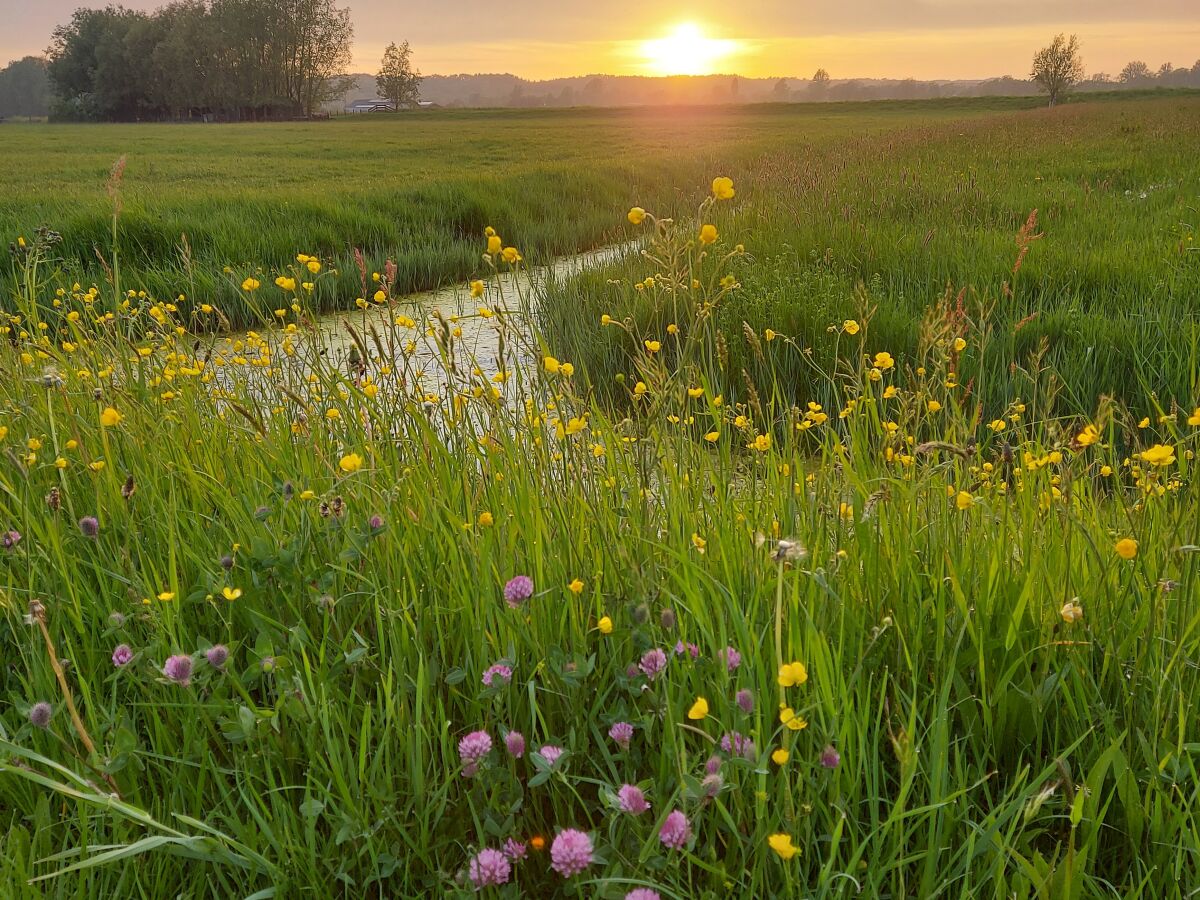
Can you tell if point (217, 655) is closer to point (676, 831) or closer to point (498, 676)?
point (498, 676)

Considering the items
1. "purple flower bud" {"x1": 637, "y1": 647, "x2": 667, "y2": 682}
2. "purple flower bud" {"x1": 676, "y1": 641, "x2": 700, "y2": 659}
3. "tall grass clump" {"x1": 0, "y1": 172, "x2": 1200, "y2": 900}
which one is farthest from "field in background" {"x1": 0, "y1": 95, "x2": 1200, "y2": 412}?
"purple flower bud" {"x1": 637, "y1": 647, "x2": 667, "y2": 682}

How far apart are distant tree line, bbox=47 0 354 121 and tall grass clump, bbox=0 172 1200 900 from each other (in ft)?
281

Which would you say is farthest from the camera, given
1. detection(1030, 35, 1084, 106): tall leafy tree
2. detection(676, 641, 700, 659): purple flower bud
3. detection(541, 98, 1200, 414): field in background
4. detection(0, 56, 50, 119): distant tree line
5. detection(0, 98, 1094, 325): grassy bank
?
detection(0, 56, 50, 119): distant tree line

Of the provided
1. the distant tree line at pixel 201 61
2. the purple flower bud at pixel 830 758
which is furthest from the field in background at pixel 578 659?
the distant tree line at pixel 201 61

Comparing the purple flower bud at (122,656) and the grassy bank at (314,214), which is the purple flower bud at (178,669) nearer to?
the purple flower bud at (122,656)

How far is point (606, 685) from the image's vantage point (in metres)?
1.54

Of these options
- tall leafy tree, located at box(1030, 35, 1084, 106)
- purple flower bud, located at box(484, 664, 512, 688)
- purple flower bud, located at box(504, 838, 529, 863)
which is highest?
tall leafy tree, located at box(1030, 35, 1084, 106)

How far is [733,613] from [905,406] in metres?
1.09

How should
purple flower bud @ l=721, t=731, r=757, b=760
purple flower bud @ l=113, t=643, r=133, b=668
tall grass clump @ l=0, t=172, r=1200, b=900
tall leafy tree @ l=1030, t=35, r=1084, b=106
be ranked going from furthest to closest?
1. tall leafy tree @ l=1030, t=35, r=1084, b=106
2. purple flower bud @ l=113, t=643, r=133, b=668
3. tall grass clump @ l=0, t=172, r=1200, b=900
4. purple flower bud @ l=721, t=731, r=757, b=760

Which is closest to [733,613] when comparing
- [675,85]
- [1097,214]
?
[1097,214]

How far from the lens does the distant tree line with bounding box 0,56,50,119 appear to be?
14162 cm

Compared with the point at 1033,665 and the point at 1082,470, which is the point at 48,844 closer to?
the point at 1033,665

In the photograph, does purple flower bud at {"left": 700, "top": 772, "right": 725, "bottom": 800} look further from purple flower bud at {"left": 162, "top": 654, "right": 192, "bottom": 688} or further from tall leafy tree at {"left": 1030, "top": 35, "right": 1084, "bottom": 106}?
tall leafy tree at {"left": 1030, "top": 35, "right": 1084, "bottom": 106}

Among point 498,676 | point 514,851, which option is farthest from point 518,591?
point 514,851
